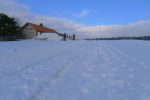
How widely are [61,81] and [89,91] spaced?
1135mm

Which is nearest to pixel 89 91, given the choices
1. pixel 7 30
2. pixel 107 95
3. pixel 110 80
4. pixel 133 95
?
pixel 107 95

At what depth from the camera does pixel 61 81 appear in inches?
239

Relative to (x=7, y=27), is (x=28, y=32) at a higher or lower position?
lower

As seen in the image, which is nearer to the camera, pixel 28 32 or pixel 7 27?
pixel 7 27

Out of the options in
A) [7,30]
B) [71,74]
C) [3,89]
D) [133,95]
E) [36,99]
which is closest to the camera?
[36,99]

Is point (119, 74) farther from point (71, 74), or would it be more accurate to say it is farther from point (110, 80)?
point (71, 74)

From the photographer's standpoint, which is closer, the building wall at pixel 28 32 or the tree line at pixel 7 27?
the tree line at pixel 7 27

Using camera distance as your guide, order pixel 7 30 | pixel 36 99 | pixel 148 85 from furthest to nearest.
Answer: pixel 7 30
pixel 148 85
pixel 36 99

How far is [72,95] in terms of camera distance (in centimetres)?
487

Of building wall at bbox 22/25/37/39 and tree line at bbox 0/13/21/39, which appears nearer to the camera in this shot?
tree line at bbox 0/13/21/39

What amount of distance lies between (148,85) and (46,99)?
2.50 m

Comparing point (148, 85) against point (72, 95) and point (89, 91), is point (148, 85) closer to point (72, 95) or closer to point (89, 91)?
point (89, 91)

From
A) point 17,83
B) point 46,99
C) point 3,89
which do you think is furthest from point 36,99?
point 17,83

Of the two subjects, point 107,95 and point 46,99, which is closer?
point 46,99
